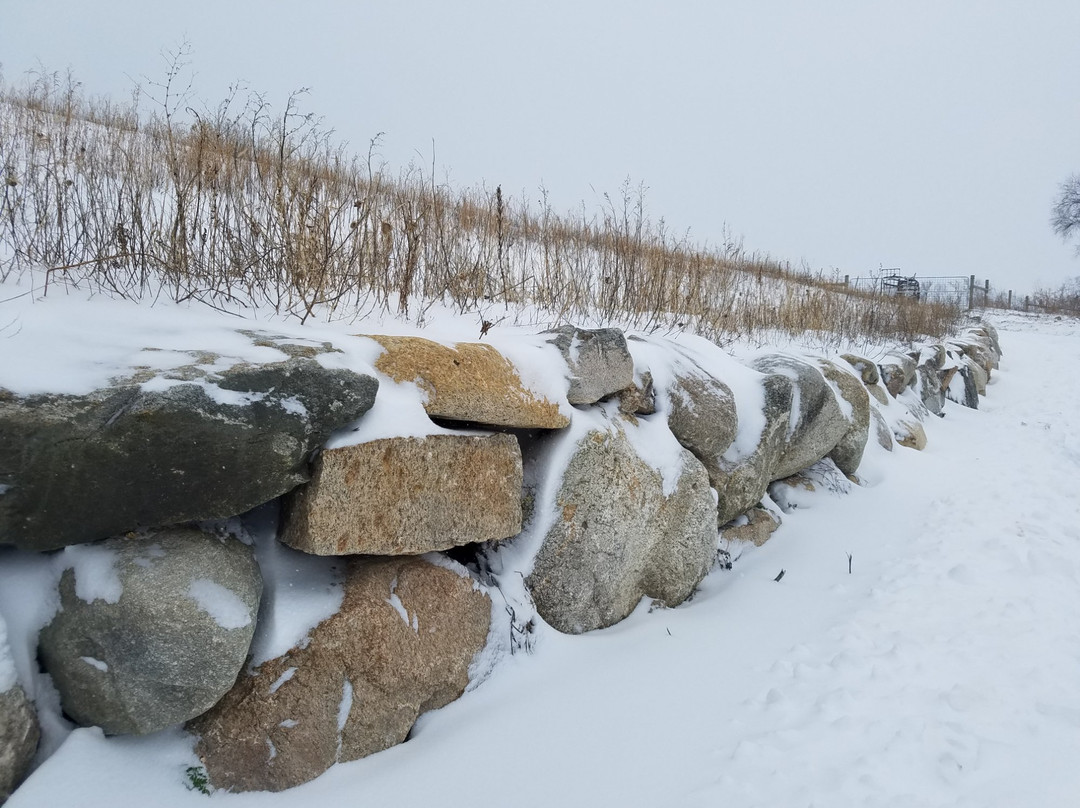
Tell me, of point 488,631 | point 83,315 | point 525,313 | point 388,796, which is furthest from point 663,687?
point 525,313

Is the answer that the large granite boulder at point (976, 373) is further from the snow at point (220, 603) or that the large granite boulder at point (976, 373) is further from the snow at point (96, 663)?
the snow at point (96, 663)

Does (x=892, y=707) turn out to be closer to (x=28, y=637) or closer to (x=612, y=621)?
(x=612, y=621)

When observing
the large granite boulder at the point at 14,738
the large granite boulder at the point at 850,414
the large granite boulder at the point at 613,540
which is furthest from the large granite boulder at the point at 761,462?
the large granite boulder at the point at 14,738

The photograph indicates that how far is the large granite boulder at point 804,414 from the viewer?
136 inches

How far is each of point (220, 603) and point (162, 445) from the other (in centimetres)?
42

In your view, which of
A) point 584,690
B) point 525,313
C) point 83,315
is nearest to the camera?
point 83,315

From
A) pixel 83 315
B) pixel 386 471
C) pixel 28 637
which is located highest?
pixel 83 315

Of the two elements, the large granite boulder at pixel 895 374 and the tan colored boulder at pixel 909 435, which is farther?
the large granite boulder at pixel 895 374

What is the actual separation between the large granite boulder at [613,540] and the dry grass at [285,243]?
1091 millimetres

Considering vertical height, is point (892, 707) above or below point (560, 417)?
below

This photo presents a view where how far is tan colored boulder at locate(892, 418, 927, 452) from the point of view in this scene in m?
4.99

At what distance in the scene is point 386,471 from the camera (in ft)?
5.60

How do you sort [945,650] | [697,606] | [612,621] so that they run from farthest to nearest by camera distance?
[697,606]
[612,621]
[945,650]

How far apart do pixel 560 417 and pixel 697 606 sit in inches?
42.2
